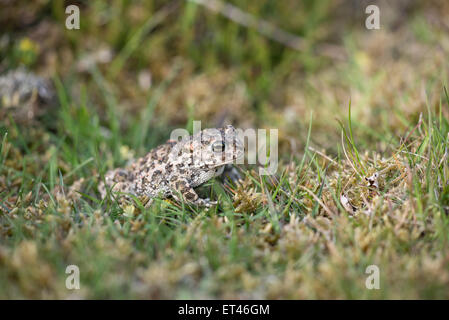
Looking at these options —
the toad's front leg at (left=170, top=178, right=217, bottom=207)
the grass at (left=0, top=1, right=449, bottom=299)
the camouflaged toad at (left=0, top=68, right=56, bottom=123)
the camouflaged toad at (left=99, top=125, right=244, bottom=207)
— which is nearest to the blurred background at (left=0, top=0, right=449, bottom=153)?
the grass at (left=0, top=1, right=449, bottom=299)

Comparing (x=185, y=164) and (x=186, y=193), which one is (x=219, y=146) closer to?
(x=185, y=164)

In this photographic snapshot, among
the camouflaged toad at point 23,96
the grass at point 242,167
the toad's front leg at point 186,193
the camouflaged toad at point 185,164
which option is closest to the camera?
the grass at point 242,167

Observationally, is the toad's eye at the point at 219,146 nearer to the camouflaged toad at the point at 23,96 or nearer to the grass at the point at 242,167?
the grass at the point at 242,167

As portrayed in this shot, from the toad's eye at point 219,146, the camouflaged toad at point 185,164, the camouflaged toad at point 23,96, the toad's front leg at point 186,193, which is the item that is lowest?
the toad's front leg at point 186,193

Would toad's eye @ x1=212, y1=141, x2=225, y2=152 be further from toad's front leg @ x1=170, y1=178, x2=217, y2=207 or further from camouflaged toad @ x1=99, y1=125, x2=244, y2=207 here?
toad's front leg @ x1=170, y1=178, x2=217, y2=207

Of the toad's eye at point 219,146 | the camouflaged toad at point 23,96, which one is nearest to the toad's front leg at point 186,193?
the toad's eye at point 219,146

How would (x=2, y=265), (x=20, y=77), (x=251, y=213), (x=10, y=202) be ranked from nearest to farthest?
(x=2, y=265) < (x=251, y=213) < (x=10, y=202) < (x=20, y=77)

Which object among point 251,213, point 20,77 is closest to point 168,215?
point 251,213

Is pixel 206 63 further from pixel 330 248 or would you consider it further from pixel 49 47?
pixel 330 248
